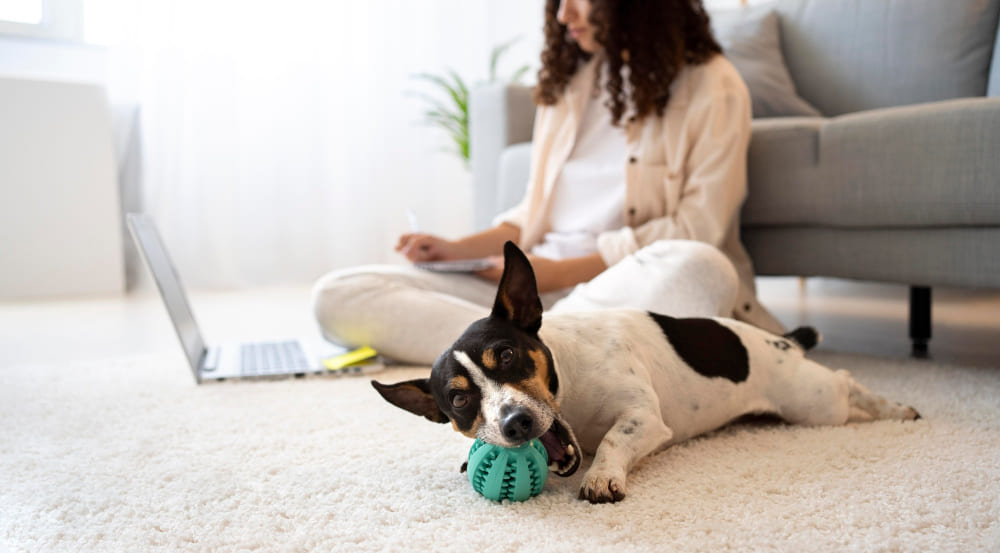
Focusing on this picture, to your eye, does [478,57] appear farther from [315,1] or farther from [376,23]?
[315,1]

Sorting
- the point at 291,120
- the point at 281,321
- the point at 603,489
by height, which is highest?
the point at 291,120

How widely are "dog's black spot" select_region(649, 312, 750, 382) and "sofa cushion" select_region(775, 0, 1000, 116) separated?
171 centimetres

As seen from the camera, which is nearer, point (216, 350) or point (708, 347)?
point (708, 347)

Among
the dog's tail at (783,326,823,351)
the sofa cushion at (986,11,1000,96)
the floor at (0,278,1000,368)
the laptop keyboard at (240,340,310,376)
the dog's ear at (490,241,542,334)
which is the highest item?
the sofa cushion at (986,11,1000,96)

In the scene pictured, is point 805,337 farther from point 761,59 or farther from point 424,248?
point 761,59

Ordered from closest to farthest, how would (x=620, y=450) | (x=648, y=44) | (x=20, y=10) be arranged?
(x=620, y=450) < (x=648, y=44) < (x=20, y=10)

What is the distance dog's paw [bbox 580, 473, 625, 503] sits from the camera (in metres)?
0.93

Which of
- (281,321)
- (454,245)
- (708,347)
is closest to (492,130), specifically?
(454,245)

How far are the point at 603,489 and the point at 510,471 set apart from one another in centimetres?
11

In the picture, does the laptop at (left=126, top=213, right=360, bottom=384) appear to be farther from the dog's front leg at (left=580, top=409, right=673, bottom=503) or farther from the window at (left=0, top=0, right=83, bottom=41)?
the window at (left=0, top=0, right=83, bottom=41)

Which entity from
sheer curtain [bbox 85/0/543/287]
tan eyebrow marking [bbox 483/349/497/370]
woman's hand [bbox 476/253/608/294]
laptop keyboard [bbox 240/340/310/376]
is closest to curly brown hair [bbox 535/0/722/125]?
woman's hand [bbox 476/253/608/294]

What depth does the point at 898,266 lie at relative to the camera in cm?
179

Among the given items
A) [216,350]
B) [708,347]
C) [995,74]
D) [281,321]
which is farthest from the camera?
[281,321]

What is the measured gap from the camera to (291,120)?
4336 mm
